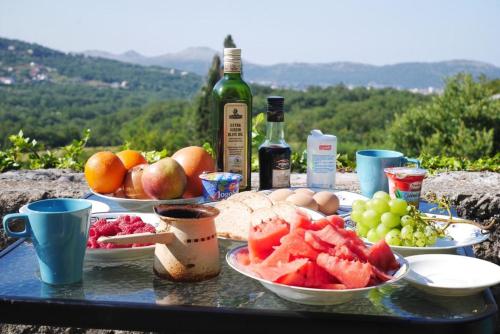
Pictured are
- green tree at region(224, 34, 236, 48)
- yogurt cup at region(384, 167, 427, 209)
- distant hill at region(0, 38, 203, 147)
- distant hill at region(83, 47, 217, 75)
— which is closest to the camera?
yogurt cup at region(384, 167, 427, 209)

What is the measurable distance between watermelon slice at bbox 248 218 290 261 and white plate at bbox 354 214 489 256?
41 centimetres

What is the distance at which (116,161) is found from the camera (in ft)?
7.91

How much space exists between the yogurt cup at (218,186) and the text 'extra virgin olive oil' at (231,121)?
0.18 meters

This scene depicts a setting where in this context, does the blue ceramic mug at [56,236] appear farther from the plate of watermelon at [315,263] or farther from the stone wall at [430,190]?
the stone wall at [430,190]

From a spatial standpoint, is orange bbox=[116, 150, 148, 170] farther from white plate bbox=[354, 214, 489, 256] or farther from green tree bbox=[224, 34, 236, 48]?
green tree bbox=[224, 34, 236, 48]

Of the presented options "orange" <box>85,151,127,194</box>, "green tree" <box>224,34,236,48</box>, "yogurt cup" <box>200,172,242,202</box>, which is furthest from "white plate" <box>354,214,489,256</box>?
"green tree" <box>224,34,236,48</box>

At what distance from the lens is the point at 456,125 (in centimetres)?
1057

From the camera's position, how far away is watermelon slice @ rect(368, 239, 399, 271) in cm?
148

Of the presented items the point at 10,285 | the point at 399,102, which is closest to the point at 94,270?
the point at 10,285

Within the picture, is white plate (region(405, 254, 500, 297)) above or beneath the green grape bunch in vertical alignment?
beneath

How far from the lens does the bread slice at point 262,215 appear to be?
179 cm

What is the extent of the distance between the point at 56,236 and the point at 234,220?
23.8 inches

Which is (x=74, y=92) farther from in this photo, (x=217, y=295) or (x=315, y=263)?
(x=315, y=263)

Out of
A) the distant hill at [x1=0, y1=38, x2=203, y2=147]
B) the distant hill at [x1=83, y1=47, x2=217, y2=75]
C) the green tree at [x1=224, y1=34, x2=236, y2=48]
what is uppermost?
the distant hill at [x1=83, y1=47, x2=217, y2=75]
